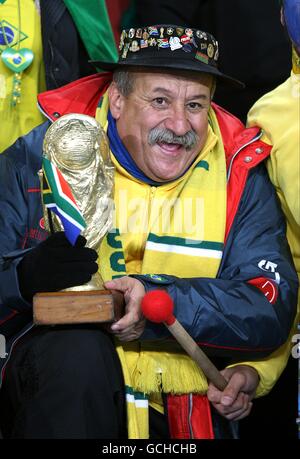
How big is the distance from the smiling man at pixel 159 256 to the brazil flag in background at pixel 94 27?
45 cm

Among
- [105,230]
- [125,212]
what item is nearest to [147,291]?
[105,230]

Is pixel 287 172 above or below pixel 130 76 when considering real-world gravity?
below

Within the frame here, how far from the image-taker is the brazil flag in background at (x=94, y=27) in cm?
345

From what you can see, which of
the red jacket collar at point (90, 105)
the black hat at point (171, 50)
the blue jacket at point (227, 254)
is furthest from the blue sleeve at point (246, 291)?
the black hat at point (171, 50)

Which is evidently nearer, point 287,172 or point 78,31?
point 287,172

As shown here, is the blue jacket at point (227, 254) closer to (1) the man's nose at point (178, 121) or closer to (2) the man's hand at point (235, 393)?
(2) the man's hand at point (235, 393)

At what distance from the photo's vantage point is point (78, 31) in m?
3.46

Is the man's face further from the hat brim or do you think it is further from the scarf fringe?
the scarf fringe

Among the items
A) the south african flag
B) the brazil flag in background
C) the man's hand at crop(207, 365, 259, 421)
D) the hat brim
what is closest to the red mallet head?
the south african flag

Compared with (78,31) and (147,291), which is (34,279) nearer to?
(147,291)

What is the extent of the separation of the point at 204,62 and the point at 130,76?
216mm
